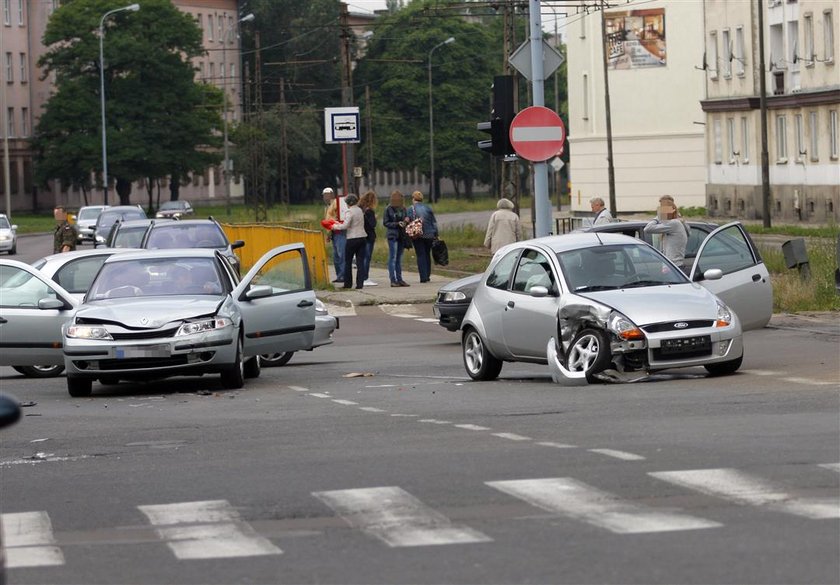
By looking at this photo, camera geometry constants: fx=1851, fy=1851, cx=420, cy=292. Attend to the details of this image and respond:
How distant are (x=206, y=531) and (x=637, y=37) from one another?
262 ft

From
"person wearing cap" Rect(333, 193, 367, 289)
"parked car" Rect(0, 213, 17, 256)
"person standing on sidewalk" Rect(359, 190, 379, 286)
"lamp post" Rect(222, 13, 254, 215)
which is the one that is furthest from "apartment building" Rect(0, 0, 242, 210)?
"person wearing cap" Rect(333, 193, 367, 289)

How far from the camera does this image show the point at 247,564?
25.7 ft

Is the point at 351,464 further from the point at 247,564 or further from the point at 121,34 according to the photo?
the point at 121,34

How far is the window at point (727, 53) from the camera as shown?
76.4 meters

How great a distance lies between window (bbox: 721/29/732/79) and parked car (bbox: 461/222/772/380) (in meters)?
59.0

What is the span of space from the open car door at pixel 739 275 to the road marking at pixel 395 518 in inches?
427

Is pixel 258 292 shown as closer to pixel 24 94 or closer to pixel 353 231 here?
pixel 353 231

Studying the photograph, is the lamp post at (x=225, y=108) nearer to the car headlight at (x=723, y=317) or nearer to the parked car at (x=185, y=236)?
the parked car at (x=185, y=236)

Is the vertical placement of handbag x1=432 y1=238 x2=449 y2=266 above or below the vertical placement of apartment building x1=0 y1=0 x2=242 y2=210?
below

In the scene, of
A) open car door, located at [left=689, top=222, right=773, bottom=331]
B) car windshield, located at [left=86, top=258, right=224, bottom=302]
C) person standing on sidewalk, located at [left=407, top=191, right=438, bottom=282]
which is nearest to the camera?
car windshield, located at [left=86, top=258, right=224, bottom=302]

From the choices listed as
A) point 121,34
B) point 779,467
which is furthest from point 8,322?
point 121,34

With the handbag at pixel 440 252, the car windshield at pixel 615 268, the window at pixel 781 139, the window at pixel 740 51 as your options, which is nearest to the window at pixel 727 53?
the window at pixel 740 51

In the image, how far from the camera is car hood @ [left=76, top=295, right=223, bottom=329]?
17469 mm

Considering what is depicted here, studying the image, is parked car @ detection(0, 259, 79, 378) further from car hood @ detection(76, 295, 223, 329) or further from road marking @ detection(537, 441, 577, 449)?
road marking @ detection(537, 441, 577, 449)
